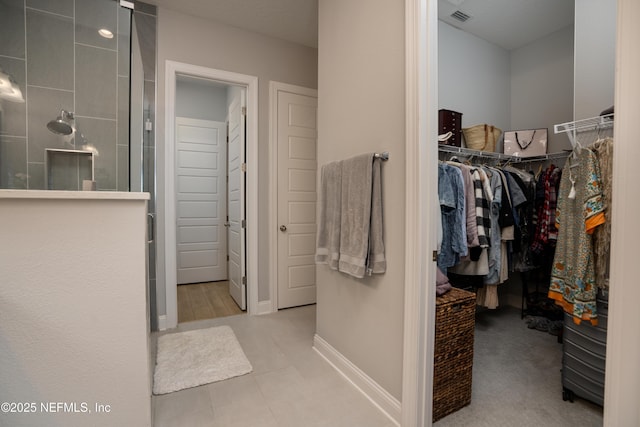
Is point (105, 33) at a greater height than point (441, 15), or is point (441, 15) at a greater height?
point (441, 15)

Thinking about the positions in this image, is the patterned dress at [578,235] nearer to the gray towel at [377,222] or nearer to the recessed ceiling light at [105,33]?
the gray towel at [377,222]

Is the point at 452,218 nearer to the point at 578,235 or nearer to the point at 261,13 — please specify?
the point at 578,235

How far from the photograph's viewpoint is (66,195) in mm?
1045

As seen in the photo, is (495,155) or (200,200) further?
(200,200)

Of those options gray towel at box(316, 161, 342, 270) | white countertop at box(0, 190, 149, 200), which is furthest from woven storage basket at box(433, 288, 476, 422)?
white countertop at box(0, 190, 149, 200)

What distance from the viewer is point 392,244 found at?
61.5 inches

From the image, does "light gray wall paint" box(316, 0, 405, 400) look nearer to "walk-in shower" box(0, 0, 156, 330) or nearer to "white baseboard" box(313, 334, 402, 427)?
"white baseboard" box(313, 334, 402, 427)

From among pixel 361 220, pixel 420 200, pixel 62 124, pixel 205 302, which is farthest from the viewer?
pixel 205 302

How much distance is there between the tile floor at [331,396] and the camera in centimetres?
153

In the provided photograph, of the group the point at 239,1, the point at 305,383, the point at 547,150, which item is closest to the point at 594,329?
the point at 305,383

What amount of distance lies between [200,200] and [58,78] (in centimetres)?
258

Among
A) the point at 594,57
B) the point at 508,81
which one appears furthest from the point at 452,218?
the point at 508,81

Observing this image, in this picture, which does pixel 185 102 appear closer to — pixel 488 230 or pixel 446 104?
pixel 446 104

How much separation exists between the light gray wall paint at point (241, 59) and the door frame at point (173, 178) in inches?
1.7
